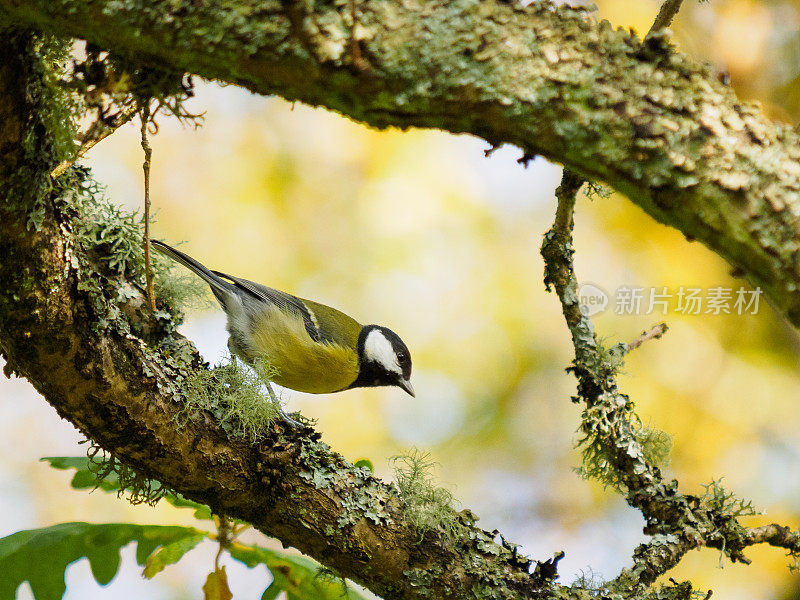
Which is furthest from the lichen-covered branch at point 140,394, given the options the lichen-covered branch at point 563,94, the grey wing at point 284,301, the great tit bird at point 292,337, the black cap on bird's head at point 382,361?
the black cap on bird's head at point 382,361

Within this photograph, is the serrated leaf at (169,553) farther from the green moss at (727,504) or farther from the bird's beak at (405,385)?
the bird's beak at (405,385)

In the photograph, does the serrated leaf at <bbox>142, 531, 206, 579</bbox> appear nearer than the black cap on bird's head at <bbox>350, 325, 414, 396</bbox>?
Yes

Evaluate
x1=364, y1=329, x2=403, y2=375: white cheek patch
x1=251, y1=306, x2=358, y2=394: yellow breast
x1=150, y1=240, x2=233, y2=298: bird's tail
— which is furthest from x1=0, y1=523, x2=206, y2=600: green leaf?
x1=364, y1=329, x2=403, y2=375: white cheek patch

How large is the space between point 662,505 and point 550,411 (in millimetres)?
3523

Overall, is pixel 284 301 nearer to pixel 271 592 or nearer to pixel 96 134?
pixel 271 592

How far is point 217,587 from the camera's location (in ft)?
7.19

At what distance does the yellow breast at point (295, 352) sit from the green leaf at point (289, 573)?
3.43ft

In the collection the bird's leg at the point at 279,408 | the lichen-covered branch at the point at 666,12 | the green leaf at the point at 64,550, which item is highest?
the lichen-covered branch at the point at 666,12

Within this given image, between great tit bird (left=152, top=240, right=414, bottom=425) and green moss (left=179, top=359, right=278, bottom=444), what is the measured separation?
109 centimetres

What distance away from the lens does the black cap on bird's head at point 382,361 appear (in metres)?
3.72

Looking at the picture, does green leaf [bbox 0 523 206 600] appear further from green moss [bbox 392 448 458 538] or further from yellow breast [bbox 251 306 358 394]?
yellow breast [bbox 251 306 358 394]

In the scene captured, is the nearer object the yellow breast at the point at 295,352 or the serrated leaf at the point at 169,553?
the serrated leaf at the point at 169,553

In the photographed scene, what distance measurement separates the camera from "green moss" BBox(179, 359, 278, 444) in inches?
70.5

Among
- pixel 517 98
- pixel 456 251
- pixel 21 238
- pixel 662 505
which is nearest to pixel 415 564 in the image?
pixel 662 505
